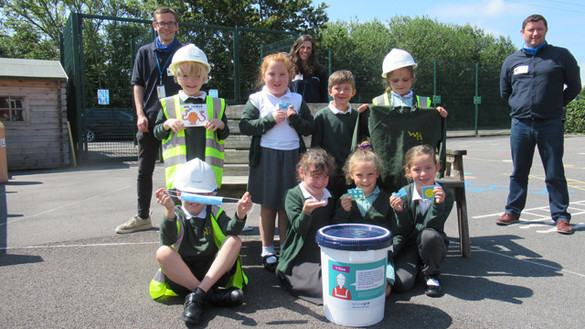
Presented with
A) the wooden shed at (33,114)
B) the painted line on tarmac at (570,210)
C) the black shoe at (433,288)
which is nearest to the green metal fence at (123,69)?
the wooden shed at (33,114)

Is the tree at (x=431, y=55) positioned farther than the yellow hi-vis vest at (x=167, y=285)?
Yes

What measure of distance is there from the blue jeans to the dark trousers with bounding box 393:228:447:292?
241cm

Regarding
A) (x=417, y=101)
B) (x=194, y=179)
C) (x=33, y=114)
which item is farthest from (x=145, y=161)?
(x=33, y=114)

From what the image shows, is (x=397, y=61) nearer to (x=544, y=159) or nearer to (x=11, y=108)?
(x=544, y=159)

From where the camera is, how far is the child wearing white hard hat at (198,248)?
2953mm

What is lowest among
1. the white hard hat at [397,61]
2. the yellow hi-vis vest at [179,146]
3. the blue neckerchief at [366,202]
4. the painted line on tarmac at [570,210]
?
the painted line on tarmac at [570,210]

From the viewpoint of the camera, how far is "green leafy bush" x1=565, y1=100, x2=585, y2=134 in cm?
2558

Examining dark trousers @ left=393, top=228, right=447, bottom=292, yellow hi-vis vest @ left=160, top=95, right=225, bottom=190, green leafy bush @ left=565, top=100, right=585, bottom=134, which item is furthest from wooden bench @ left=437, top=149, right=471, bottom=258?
green leafy bush @ left=565, top=100, right=585, bottom=134

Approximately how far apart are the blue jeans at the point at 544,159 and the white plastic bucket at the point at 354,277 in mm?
3154

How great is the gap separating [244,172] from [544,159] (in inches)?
133

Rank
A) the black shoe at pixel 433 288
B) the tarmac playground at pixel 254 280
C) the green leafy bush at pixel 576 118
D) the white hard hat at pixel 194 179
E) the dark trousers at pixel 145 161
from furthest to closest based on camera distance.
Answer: the green leafy bush at pixel 576 118
the dark trousers at pixel 145 161
the black shoe at pixel 433 288
the white hard hat at pixel 194 179
the tarmac playground at pixel 254 280

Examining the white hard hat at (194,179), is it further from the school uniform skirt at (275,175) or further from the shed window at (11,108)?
the shed window at (11,108)

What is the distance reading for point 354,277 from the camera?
2688 millimetres

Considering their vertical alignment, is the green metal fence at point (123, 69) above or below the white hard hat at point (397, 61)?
above
